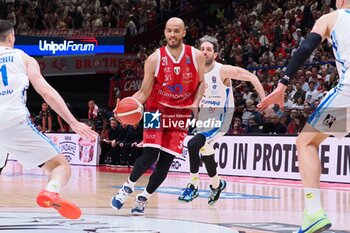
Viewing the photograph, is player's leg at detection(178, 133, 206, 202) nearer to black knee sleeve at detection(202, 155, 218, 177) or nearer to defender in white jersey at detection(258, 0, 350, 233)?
black knee sleeve at detection(202, 155, 218, 177)

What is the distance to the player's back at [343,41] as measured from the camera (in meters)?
5.20

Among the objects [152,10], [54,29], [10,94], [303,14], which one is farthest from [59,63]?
[10,94]

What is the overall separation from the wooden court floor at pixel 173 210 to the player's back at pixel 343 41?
1.61 metres

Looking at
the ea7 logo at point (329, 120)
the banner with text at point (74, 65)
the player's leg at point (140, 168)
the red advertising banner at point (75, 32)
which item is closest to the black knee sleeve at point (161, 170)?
the player's leg at point (140, 168)

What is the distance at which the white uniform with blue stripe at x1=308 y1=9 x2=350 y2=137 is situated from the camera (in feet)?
17.0

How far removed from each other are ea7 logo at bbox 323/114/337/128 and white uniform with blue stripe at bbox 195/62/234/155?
13.5ft

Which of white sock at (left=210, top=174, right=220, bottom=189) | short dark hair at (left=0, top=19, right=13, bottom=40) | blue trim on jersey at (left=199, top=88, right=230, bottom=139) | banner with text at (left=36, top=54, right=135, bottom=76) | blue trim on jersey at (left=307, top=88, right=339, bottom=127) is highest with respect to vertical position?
banner with text at (left=36, top=54, right=135, bottom=76)

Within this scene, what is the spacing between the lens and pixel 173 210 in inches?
311

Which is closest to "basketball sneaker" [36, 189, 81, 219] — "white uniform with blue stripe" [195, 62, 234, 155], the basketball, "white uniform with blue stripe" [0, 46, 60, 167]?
"white uniform with blue stripe" [0, 46, 60, 167]

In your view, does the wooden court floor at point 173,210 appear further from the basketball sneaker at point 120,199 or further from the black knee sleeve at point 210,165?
the black knee sleeve at point 210,165

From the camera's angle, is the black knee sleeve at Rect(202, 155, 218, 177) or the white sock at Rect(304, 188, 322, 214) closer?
the white sock at Rect(304, 188, 322, 214)

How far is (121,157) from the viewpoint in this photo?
18938 millimetres

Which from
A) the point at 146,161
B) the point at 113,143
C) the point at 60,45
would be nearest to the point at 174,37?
the point at 146,161

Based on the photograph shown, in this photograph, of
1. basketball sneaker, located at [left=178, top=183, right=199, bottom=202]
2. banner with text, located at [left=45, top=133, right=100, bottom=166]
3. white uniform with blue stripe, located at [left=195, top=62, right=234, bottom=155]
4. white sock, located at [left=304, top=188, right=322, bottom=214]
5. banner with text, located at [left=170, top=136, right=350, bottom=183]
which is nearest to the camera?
white sock, located at [left=304, top=188, right=322, bottom=214]
